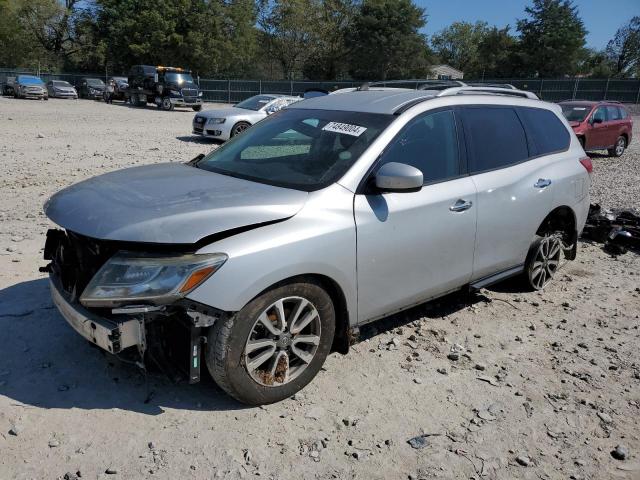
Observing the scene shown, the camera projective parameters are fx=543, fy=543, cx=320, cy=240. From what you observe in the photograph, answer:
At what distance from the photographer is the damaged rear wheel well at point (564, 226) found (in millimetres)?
5117

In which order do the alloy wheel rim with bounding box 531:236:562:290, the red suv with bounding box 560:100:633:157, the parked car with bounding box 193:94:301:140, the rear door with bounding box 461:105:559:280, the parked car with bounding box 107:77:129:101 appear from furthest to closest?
the parked car with bounding box 107:77:129:101
the parked car with bounding box 193:94:301:140
the red suv with bounding box 560:100:633:157
the alloy wheel rim with bounding box 531:236:562:290
the rear door with bounding box 461:105:559:280

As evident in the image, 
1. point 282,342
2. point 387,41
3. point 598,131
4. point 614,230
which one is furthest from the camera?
point 387,41

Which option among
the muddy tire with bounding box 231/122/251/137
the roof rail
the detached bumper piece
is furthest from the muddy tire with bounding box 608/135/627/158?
the roof rail

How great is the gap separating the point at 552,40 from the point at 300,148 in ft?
202

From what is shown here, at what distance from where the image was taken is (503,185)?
4332 mm

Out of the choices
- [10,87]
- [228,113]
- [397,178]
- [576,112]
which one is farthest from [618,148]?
[10,87]

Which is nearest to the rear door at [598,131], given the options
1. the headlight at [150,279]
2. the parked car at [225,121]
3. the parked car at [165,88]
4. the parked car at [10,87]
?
the parked car at [225,121]

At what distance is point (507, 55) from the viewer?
6147 centimetres

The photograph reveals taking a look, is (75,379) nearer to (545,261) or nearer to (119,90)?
(545,261)

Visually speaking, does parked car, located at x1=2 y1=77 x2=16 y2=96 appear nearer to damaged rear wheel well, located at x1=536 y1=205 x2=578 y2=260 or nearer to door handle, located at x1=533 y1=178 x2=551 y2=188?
damaged rear wheel well, located at x1=536 y1=205 x2=578 y2=260

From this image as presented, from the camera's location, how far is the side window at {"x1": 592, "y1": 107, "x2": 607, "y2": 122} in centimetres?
1537

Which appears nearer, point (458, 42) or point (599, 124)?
point (599, 124)

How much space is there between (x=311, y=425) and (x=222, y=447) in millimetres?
523

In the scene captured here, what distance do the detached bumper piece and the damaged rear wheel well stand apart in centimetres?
143
